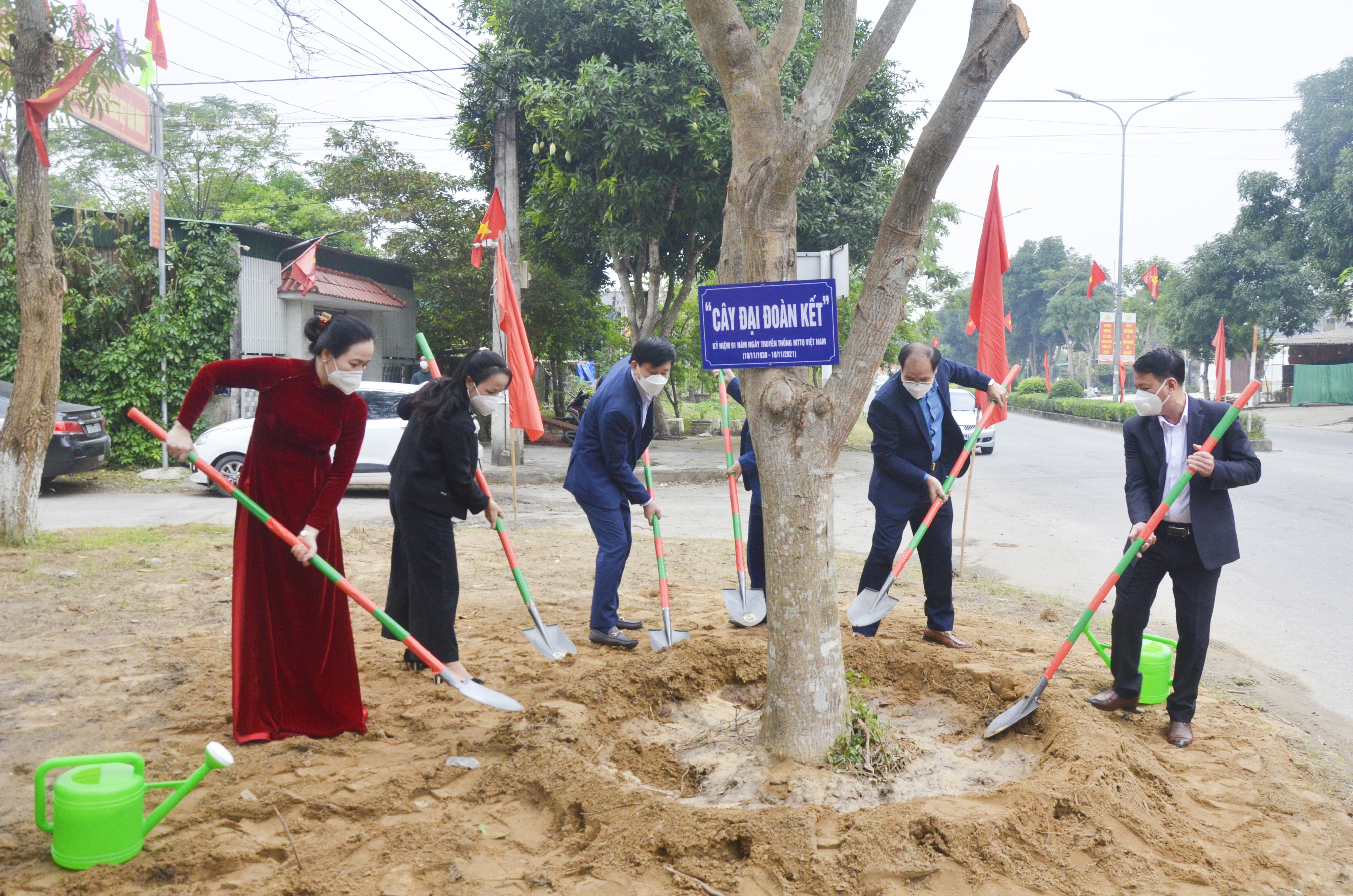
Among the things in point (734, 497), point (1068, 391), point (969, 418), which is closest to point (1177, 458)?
point (734, 497)

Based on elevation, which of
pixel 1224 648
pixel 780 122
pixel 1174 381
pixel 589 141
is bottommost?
pixel 1224 648

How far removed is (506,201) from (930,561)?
11.7 meters

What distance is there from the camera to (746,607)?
5.71m

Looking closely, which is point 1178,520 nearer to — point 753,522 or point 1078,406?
point 753,522

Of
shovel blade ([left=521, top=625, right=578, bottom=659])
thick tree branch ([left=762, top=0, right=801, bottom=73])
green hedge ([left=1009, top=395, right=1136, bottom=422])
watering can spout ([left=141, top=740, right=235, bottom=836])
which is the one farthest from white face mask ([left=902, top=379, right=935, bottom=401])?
green hedge ([left=1009, top=395, right=1136, bottom=422])

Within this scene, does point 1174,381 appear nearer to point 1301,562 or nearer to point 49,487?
point 1301,562

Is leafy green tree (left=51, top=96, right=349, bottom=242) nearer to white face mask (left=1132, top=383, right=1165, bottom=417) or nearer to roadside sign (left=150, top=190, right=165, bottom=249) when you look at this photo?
roadside sign (left=150, top=190, right=165, bottom=249)

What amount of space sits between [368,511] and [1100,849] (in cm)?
940

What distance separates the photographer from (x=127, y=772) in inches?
118

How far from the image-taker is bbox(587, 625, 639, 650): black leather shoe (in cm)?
527

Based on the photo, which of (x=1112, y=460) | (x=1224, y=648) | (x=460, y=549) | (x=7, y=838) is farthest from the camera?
(x=1112, y=460)

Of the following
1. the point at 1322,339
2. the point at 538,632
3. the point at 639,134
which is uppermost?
the point at 639,134

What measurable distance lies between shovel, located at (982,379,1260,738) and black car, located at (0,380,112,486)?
11691 millimetres

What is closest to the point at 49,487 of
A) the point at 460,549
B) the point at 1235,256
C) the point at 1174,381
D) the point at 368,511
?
the point at 368,511
